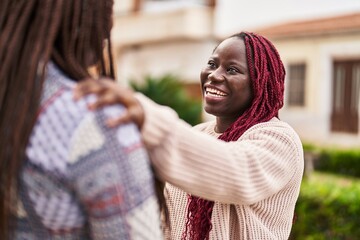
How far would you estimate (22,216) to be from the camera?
4.42 ft

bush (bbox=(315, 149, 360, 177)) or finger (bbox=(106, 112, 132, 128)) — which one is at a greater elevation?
finger (bbox=(106, 112, 132, 128))

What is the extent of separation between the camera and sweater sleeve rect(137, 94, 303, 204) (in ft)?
4.76

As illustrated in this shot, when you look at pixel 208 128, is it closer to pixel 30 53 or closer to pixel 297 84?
pixel 30 53

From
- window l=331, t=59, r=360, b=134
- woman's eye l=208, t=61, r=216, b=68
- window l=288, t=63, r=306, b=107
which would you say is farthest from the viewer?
window l=288, t=63, r=306, b=107

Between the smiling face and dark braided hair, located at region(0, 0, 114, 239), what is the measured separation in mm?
874

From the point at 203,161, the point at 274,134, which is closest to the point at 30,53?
the point at 203,161

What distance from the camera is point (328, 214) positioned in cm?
555

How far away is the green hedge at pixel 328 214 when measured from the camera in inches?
214

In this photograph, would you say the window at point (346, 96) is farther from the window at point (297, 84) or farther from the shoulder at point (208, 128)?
the shoulder at point (208, 128)

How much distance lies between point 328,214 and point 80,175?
4.58 metres

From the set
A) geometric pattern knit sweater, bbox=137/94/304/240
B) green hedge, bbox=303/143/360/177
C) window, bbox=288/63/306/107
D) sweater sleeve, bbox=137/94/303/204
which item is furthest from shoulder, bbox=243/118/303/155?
window, bbox=288/63/306/107

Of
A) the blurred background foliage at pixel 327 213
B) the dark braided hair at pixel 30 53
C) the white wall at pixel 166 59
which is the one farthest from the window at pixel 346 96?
the dark braided hair at pixel 30 53

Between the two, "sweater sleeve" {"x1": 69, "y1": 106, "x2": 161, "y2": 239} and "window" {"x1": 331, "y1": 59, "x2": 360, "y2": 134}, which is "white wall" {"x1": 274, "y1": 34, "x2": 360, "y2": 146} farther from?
"sweater sleeve" {"x1": 69, "y1": 106, "x2": 161, "y2": 239}

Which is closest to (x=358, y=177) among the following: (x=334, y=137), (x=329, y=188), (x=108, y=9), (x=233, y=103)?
(x=334, y=137)
